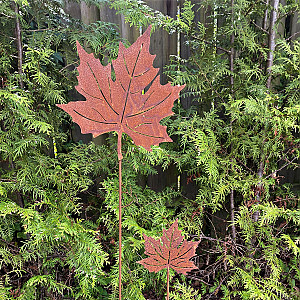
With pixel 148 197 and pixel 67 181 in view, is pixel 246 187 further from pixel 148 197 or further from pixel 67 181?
pixel 67 181

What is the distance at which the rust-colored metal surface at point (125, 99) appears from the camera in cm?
71

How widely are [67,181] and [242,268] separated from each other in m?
1.08

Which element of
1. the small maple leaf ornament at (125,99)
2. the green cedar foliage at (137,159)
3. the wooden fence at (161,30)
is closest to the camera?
the small maple leaf ornament at (125,99)

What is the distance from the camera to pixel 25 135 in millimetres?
1328

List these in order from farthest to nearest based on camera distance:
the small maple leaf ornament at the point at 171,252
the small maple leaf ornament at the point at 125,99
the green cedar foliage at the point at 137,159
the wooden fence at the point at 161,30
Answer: the wooden fence at the point at 161,30 → the green cedar foliage at the point at 137,159 → the small maple leaf ornament at the point at 171,252 → the small maple leaf ornament at the point at 125,99

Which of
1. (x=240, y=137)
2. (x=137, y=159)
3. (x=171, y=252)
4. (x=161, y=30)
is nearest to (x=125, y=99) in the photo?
(x=171, y=252)

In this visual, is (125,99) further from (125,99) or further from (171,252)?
(171,252)

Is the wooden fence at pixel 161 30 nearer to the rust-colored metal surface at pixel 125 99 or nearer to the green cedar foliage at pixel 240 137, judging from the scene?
the green cedar foliage at pixel 240 137

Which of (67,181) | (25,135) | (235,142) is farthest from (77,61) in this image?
(235,142)

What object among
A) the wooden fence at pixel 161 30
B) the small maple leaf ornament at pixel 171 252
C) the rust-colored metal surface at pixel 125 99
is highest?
the wooden fence at pixel 161 30

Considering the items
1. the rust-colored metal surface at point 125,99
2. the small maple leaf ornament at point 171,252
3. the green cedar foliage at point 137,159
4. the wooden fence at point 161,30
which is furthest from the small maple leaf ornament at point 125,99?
the wooden fence at point 161,30

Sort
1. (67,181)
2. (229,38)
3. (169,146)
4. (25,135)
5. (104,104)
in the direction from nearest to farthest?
(104,104)
(25,135)
(67,181)
(229,38)
(169,146)

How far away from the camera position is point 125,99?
0.72 meters

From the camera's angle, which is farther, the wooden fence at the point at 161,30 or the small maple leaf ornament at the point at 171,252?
the wooden fence at the point at 161,30
